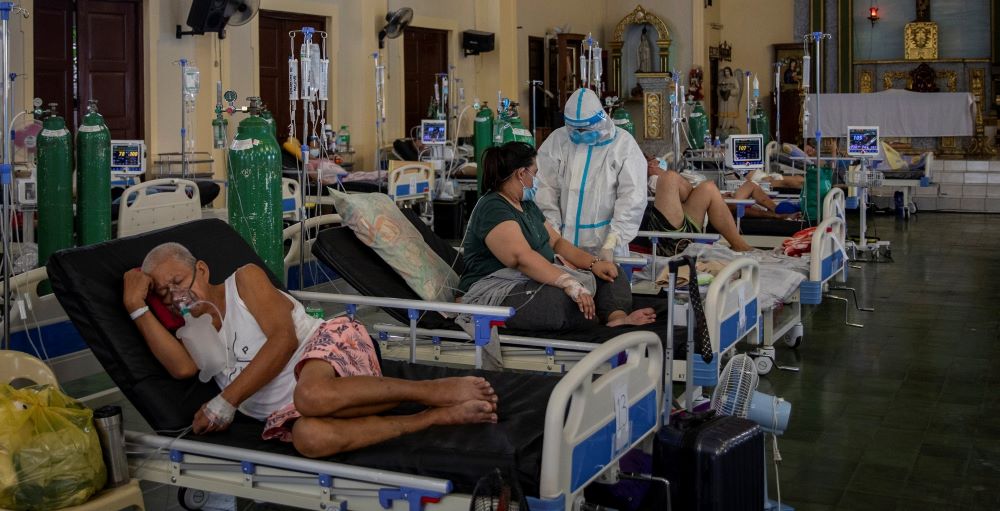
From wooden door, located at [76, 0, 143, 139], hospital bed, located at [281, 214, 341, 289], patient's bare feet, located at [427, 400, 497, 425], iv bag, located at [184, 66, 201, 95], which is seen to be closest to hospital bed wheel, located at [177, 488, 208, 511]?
patient's bare feet, located at [427, 400, 497, 425]

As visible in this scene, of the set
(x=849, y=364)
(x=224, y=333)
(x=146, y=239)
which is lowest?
(x=849, y=364)

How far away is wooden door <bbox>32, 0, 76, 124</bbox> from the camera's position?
8.76 m

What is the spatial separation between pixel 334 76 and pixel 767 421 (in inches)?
367

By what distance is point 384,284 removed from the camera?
445cm

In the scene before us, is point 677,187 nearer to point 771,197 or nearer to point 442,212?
point 771,197

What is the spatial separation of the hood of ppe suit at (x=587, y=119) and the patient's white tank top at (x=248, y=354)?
89.8 inches

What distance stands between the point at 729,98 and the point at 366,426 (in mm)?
15862

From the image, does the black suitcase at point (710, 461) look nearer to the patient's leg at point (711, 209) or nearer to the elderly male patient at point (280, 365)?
the elderly male patient at point (280, 365)

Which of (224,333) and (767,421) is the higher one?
(224,333)

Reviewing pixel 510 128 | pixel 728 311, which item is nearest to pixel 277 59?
pixel 510 128

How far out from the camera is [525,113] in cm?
1513

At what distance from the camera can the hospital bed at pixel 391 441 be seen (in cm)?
276

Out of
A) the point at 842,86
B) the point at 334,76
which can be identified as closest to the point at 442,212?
the point at 334,76

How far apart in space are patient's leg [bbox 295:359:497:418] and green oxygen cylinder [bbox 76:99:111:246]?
9.21ft
